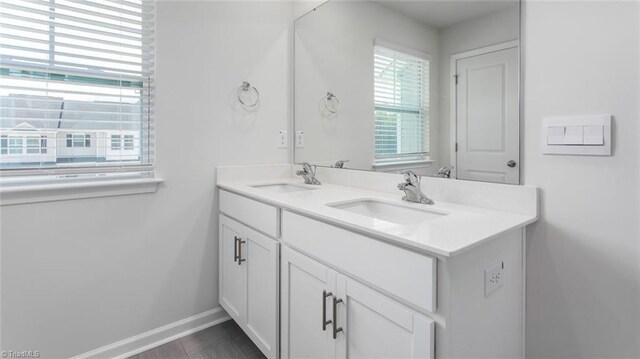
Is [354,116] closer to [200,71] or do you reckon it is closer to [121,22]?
[200,71]

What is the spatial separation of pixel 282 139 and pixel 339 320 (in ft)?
4.54

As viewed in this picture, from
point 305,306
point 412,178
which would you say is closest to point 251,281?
point 305,306

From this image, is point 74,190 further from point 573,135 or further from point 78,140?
point 573,135

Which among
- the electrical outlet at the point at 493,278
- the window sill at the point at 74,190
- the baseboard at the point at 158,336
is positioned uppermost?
the window sill at the point at 74,190

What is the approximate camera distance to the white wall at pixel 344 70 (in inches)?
60.9

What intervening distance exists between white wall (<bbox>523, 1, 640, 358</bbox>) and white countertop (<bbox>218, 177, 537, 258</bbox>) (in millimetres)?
139

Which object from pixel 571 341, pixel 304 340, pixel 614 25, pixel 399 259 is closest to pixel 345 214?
pixel 399 259

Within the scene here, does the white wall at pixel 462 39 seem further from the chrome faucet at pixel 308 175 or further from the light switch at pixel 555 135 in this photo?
the chrome faucet at pixel 308 175

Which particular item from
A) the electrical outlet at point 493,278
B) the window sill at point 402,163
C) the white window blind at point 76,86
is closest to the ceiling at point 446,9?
the window sill at point 402,163

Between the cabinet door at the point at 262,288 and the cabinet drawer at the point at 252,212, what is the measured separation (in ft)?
0.14

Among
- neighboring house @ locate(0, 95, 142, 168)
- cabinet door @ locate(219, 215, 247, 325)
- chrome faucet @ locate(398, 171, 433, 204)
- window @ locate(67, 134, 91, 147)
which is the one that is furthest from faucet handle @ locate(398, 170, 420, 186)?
window @ locate(67, 134, 91, 147)

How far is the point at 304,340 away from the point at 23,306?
4.07 feet

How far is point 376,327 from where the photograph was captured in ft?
3.20

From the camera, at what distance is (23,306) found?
1.43 m
